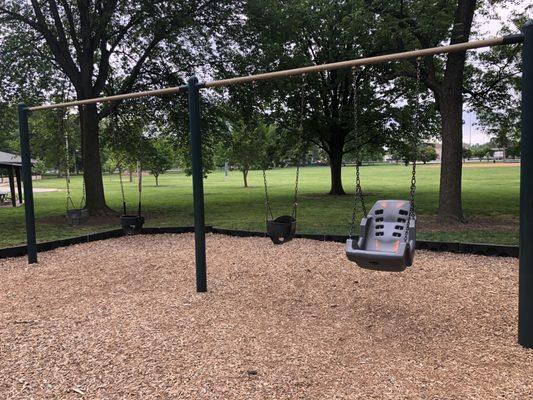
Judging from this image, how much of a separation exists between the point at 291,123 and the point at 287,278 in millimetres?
15012

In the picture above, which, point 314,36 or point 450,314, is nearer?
point 450,314

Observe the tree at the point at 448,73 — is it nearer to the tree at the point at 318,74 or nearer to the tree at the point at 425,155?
the tree at the point at 318,74

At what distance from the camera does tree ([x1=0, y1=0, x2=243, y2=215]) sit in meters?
11.3

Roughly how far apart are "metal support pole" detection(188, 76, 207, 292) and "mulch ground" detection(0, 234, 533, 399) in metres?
0.25

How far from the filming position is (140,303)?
4629mm

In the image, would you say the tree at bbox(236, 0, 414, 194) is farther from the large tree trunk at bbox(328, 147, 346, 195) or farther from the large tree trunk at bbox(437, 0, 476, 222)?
the large tree trunk at bbox(437, 0, 476, 222)

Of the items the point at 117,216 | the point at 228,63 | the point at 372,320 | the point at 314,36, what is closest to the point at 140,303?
the point at 372,320

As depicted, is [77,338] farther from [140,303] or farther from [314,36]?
[314,36]

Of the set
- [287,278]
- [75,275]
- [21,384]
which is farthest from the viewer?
[75,275]

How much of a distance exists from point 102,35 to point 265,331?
419 inches

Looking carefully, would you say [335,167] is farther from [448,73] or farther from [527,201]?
[527,201]

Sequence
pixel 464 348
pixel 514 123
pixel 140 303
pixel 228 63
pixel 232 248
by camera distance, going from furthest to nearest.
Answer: pixel 514 123, pixel 228 63, pixel 232 248, pixel 140 303, pixel 464 348

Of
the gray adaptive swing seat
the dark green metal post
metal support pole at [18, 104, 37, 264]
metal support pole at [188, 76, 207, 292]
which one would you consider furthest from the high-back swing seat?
metal support pole at [18, 104, 37, 264]

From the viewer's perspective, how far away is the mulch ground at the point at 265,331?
2.88 metres
